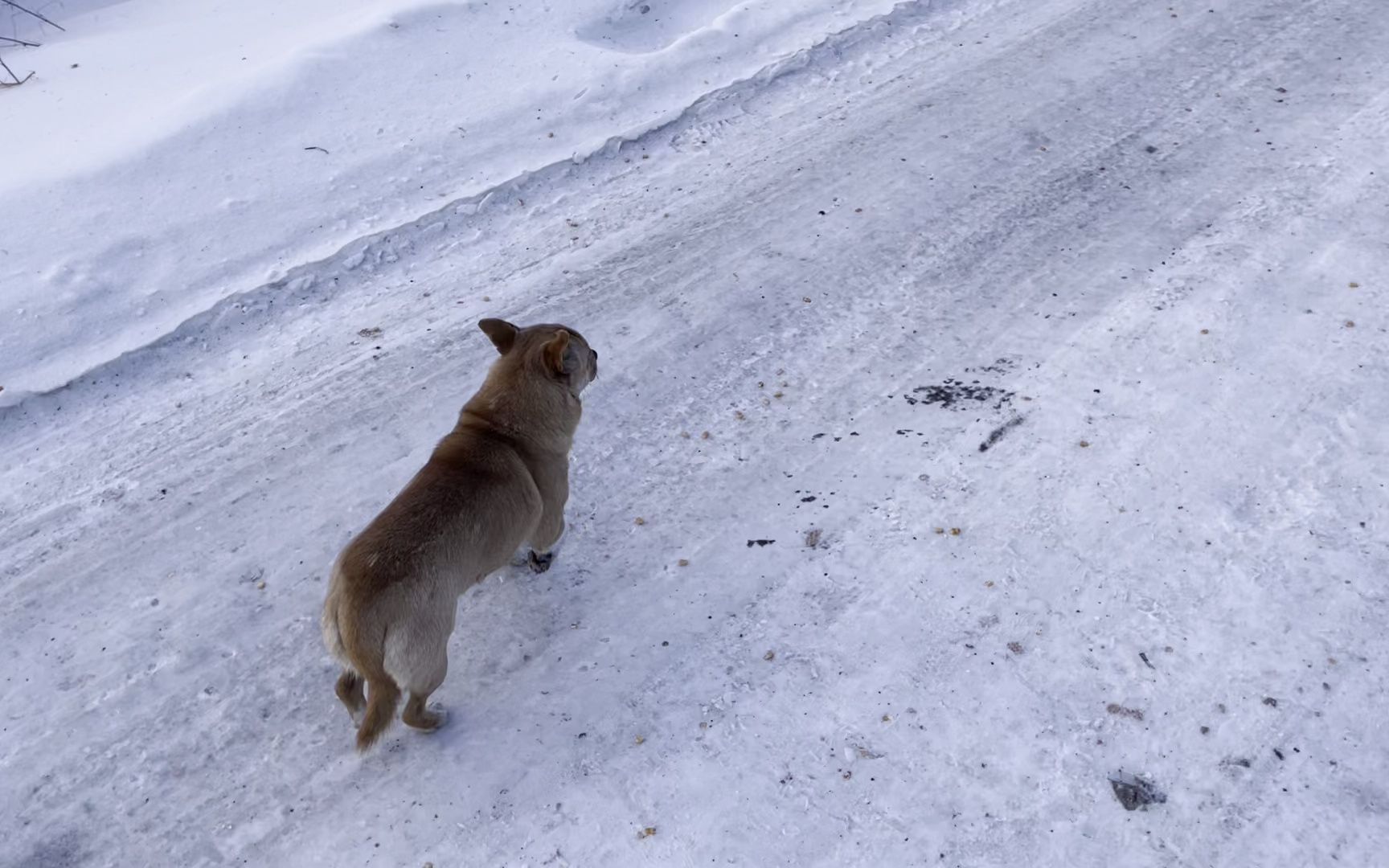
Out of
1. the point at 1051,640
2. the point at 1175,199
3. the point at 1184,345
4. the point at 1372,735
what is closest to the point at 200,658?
the point at 1051,640

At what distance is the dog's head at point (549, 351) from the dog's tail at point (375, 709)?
56.2 inches

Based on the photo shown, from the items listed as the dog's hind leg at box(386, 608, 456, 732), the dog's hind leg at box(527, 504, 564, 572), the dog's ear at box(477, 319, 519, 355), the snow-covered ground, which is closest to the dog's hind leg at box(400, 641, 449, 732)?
the dog's hind leg at box(386, 608, 456, 732)

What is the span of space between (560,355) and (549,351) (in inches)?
2.2

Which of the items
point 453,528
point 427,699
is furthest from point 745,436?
point 427,699

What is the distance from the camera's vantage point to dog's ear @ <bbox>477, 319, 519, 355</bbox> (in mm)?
4559

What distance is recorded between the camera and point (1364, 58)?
25.8 feet

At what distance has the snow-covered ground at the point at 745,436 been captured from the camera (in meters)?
3.88

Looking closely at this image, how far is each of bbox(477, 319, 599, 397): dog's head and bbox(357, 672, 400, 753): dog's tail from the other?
1.43 metres

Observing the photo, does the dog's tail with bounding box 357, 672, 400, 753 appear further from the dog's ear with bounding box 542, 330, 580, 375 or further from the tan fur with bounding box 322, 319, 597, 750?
the dog's ear with bounding box 542, 330, 580, 375

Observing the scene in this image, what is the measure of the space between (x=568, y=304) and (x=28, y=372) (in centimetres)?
295

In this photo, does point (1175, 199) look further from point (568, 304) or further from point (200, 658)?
point (200, 658)

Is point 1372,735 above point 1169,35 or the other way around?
the other way around

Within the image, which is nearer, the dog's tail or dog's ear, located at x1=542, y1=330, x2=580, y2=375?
the dog's tail

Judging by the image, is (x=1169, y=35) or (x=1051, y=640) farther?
(x=1169, y=35)
